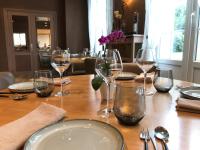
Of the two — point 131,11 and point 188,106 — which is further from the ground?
point 131,11

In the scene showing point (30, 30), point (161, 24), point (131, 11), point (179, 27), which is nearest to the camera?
point (179, 27)

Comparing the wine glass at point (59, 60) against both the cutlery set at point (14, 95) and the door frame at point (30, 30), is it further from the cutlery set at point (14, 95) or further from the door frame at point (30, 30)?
the door frame at point (30, 30)

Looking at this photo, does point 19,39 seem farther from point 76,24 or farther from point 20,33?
point 76,24

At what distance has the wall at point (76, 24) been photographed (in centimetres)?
669

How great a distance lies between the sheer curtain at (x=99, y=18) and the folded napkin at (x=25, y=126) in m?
4.83

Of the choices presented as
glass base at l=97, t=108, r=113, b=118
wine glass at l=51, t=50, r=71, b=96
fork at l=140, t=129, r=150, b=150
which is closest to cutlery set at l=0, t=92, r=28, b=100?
wine glass at l=51, t=50, r=71, b=96

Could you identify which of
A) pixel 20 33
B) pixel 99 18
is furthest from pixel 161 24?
pixel 20 33

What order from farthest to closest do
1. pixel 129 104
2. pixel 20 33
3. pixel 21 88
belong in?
1. pixel 20 33
2. pixel 21 88
3. pixel 129 104

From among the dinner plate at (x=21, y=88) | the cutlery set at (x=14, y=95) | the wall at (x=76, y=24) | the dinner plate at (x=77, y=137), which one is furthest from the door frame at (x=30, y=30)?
the dinner plate at (x=77, y=137)

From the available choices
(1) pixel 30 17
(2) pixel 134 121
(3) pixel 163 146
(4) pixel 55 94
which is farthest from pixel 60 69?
(1) pixel 30 17

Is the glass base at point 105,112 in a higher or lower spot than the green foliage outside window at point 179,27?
lower

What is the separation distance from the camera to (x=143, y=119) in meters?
0.72

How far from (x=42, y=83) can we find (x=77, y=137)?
0.53 metres

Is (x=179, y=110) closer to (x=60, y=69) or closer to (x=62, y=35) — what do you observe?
(x=60, y=69)
